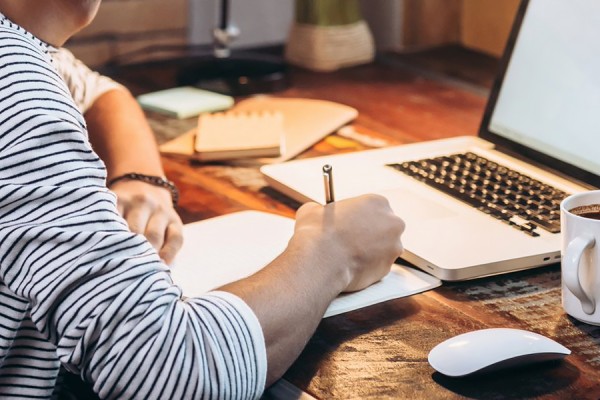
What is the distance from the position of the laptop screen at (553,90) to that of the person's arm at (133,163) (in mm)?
512

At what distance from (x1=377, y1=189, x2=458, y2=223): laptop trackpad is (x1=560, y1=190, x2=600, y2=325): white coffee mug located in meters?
0.24

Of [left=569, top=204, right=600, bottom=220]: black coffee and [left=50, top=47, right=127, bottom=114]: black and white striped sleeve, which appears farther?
[left=50, top=47, right=127, bottom=114]: black and white striped sleeve

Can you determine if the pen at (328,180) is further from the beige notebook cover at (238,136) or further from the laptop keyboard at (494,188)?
the beige notebook cover at (238,136)

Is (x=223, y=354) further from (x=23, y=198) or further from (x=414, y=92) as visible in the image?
(x=414, y=92)

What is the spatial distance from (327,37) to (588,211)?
112 centimetres

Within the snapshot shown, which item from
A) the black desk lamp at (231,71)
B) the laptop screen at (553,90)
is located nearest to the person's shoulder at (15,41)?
the laptop screen at (553,90)

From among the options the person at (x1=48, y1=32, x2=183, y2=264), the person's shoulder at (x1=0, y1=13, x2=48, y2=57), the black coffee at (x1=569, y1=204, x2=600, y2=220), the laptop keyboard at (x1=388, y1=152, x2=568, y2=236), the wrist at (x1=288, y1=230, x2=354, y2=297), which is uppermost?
the person's shoulder at (x1=0, y1=13, x2=48, y2=57)

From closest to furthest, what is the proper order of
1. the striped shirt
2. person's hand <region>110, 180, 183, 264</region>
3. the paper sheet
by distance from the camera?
the striped shirt < the paper sheet < person's hand <region>110, 180, 183, 264</region>

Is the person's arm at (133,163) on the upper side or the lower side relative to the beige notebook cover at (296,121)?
upper

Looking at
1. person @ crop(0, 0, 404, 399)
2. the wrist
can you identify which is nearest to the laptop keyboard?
the wrist

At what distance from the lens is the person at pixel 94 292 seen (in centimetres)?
83

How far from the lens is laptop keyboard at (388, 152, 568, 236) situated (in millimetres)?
1202

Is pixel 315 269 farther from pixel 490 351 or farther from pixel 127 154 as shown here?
pixel 127 154

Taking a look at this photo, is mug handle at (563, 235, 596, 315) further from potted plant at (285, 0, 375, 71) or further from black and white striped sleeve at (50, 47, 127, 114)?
potted plant at (285, 0, 375, 71)
